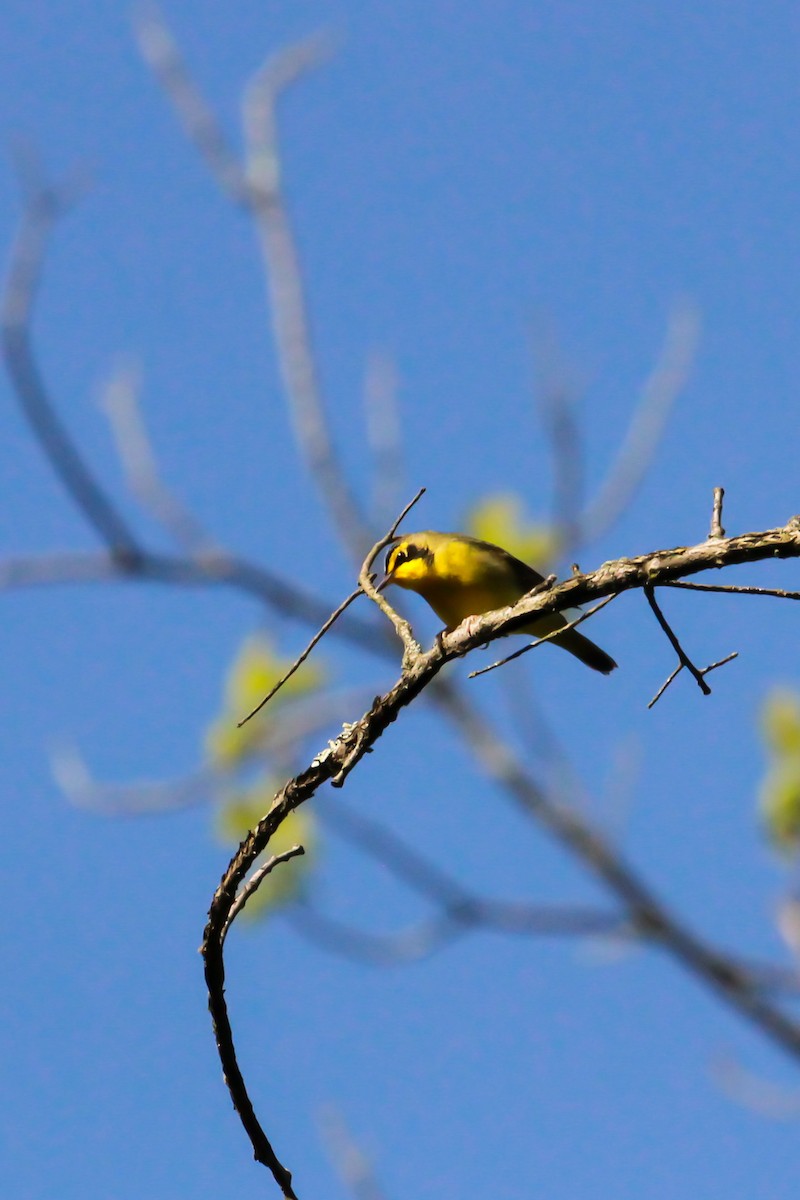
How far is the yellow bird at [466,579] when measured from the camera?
21.3ft

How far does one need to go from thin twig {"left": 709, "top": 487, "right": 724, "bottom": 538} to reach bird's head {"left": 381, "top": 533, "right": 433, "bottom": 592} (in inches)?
156

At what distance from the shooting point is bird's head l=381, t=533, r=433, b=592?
682 cm

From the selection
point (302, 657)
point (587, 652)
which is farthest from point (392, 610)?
point (587, 652)

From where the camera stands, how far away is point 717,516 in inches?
105

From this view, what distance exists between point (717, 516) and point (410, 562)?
430cm

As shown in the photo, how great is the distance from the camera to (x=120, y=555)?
865 cm

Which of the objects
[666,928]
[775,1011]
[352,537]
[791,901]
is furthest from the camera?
[352,537]

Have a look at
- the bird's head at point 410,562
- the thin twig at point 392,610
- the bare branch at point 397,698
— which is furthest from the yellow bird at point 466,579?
the bare branch at point 397,698

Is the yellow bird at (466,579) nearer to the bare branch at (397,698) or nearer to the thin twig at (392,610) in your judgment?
the thin twig at (392,610)

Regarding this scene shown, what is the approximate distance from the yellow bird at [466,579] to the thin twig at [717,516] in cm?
352

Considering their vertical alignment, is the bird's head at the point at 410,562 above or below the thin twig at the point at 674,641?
below

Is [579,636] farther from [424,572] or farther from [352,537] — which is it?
[352,537]

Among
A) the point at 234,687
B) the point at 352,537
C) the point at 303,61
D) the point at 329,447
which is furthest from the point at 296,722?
the point at 303,61

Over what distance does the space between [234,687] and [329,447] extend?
189cm
